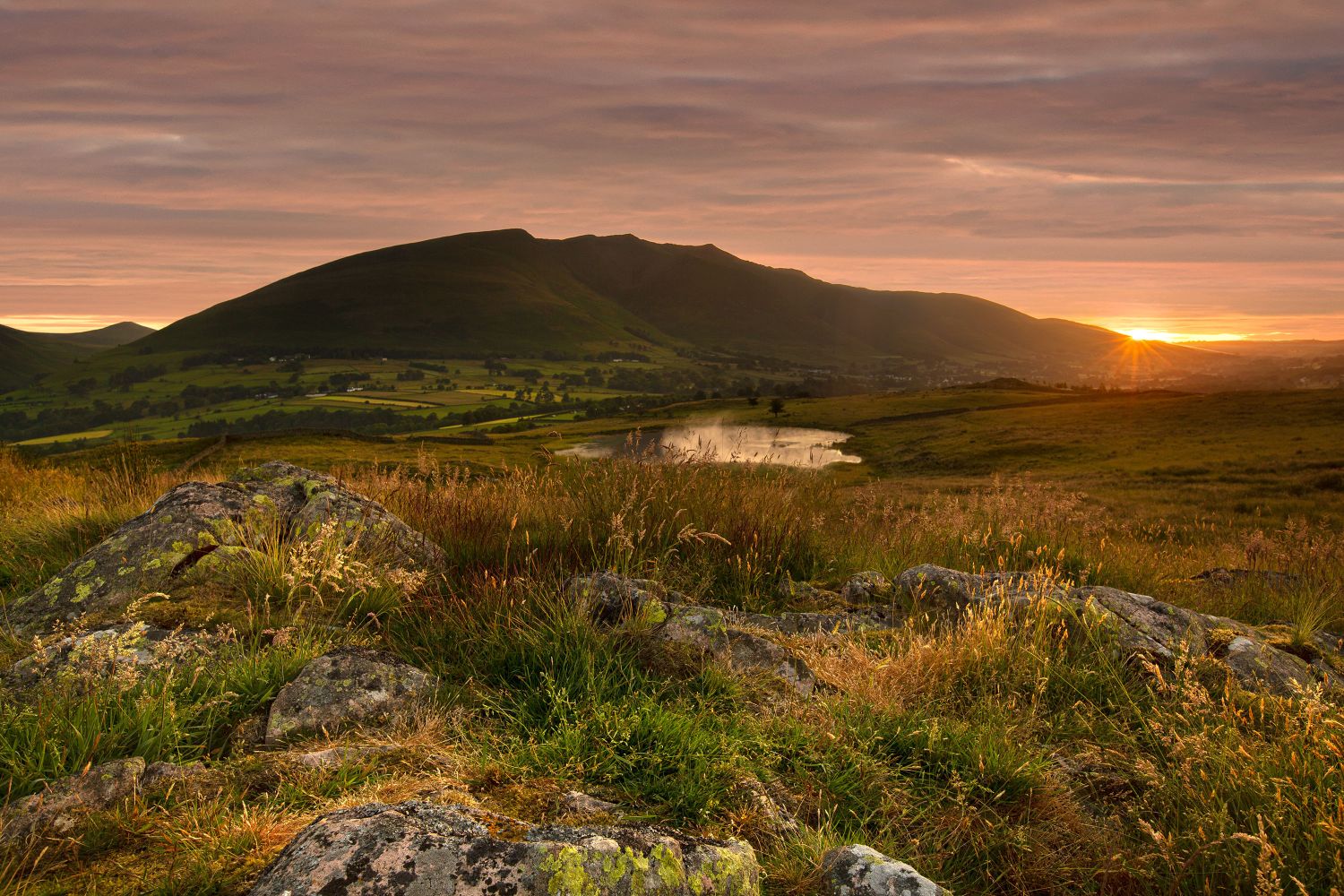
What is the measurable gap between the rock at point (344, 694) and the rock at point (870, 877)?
9.34 ft

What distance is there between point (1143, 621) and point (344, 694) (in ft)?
22.9

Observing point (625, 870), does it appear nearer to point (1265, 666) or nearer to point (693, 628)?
point (693, 628)

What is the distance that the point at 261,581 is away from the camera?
5789 mm

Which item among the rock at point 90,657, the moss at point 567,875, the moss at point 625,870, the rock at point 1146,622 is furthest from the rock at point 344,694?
the rock at point 1146,622

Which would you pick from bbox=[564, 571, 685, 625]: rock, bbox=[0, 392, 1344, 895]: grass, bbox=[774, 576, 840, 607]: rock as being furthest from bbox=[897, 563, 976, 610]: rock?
bbox=[564, 571, 685, 625]: rock

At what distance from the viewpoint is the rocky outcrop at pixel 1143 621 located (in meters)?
6.09

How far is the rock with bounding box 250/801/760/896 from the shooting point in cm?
261

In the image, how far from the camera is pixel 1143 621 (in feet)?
22.0

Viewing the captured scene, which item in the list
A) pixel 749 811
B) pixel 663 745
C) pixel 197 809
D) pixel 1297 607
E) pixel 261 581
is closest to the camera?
pixel 197 809

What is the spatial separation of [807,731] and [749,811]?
2.98 ft

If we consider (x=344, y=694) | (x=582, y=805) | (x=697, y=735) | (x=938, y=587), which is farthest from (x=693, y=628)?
(x=938, y=587)

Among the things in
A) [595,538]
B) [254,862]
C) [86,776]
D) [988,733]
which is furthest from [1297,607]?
[86,776]

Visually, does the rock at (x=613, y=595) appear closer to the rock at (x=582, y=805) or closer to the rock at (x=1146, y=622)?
the rock at (x=582, y=805)

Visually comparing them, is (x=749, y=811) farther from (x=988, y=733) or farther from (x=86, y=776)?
(x=86, y=776)
